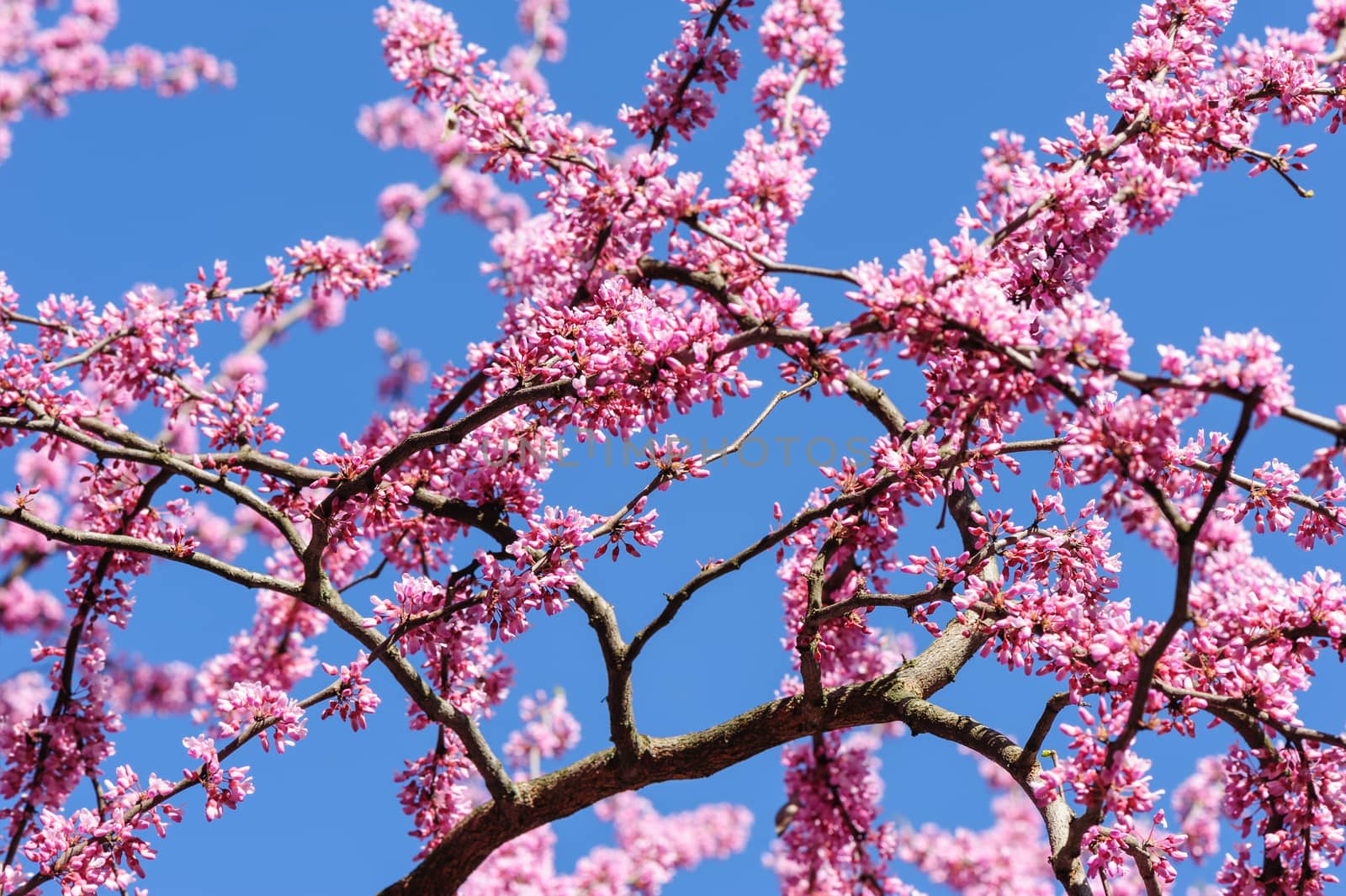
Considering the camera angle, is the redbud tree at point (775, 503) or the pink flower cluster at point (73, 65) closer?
the redbud tree at point (775, 503)

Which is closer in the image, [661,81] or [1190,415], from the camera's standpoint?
[1190,415]

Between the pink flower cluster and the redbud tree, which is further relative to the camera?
the pink flower cluster

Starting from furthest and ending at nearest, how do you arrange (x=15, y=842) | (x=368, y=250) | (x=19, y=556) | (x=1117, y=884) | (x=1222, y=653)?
(x=19, y=556) < (x=1117, y=884) < (x=368, y=250) < (x=15, y=842) < (x=1222, y=653)

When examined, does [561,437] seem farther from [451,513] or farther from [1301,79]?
[1301,79]

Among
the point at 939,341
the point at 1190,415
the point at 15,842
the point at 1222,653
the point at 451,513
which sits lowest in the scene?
the point at 1222,653

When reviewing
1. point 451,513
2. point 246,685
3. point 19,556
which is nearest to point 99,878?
point 246,685

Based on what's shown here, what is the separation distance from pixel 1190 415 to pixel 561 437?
9.94 feet

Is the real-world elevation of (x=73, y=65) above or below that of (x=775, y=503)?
above

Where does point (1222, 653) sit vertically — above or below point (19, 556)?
below

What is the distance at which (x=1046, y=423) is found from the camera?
124 inches

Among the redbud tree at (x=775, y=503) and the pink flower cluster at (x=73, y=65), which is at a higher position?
the pink flower cluster at (x=73, y=65)

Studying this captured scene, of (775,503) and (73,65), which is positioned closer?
(775,503)

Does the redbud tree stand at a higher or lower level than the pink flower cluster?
lower

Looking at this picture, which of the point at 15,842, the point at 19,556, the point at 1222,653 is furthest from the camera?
the point at 19,556
